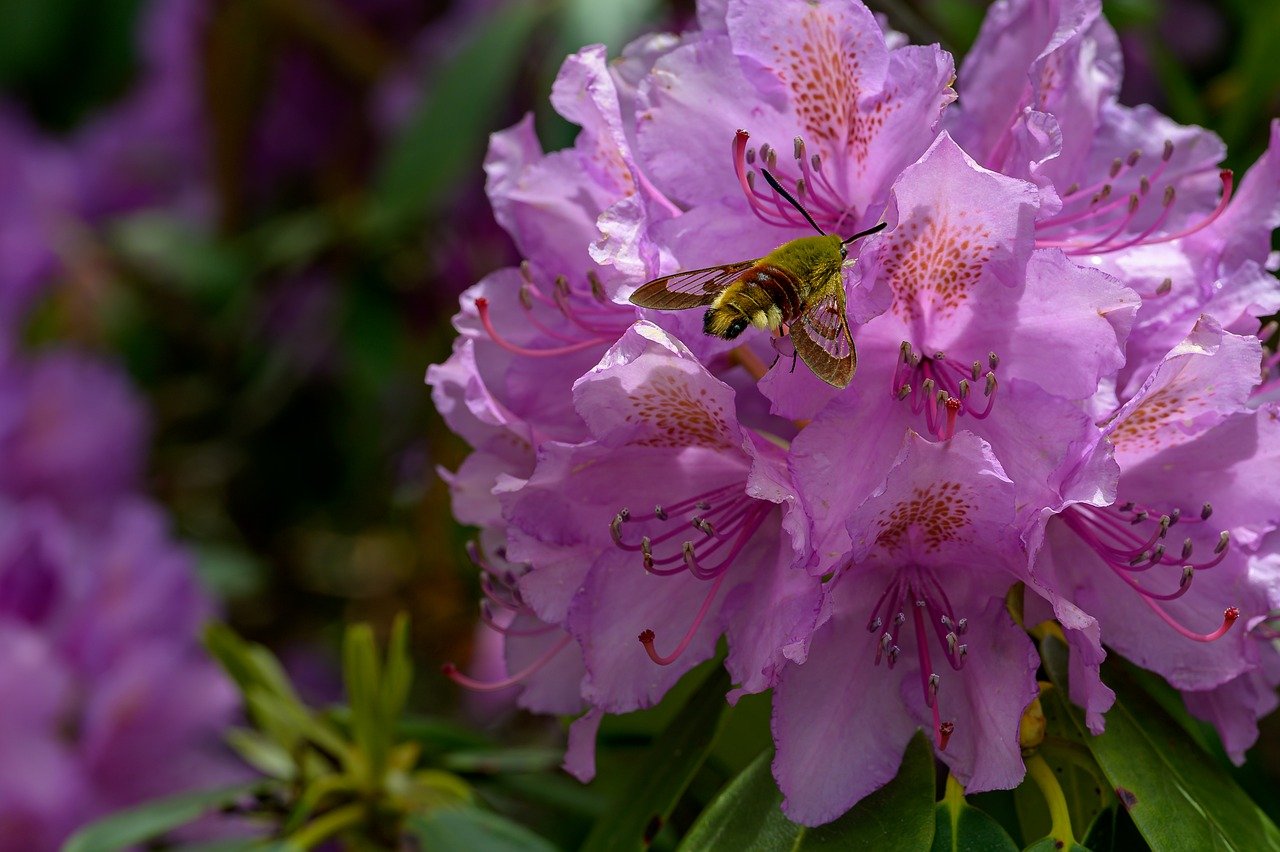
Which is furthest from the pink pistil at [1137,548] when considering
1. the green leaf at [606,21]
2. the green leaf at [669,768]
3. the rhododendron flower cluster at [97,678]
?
the rhododendron flower cluster at [97,678]

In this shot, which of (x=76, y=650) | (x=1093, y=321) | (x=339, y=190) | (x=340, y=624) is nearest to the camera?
(x=1093, y=321)

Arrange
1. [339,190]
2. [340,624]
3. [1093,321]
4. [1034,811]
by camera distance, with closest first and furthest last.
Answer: [1093,321] → [1034,811] → [339,190] → [340,624]

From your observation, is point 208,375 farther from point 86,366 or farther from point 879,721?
point 879,721

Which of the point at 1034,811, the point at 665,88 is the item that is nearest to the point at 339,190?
the point at 665,88

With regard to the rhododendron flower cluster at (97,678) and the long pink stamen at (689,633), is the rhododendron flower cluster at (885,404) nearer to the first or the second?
the long pink stamen at (689,633)

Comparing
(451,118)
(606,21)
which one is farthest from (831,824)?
(451,118)

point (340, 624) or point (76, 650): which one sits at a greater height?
point (76, 650)

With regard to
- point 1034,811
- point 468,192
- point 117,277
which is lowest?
point 117,277
